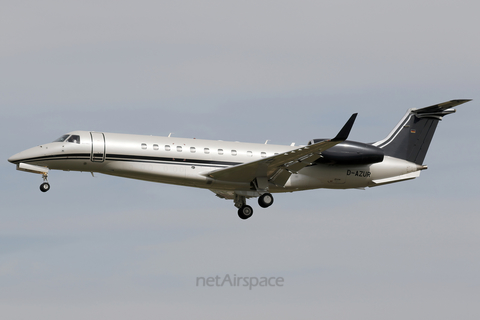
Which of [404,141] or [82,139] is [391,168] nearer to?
[404,141]

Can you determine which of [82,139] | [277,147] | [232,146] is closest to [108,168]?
[82,139]

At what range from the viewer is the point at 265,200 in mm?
29531

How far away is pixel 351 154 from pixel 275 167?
12.2 ft

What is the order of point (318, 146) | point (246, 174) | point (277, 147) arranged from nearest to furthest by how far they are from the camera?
point (318, 146)
point (246, 174)
point (277, 147)

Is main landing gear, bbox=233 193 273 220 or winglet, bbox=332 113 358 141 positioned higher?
winglet, bbox=332 113 358 141

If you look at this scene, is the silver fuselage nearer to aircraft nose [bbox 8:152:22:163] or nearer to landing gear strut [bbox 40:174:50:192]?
aircraft nose [bbox 8:152:22:163]

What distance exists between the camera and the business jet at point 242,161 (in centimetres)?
2733

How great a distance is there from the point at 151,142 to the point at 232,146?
3.83m

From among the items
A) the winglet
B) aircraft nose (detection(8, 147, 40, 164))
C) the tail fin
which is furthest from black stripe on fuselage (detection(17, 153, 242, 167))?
the tail fin

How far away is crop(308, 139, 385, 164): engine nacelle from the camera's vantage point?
29547mm

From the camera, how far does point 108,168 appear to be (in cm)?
2750

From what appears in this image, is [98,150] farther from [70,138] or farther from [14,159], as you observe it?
[14,159]

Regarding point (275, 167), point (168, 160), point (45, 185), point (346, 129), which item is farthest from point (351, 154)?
point (45, 185)

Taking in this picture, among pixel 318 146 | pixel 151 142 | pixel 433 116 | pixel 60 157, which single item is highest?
pixel 433 116
